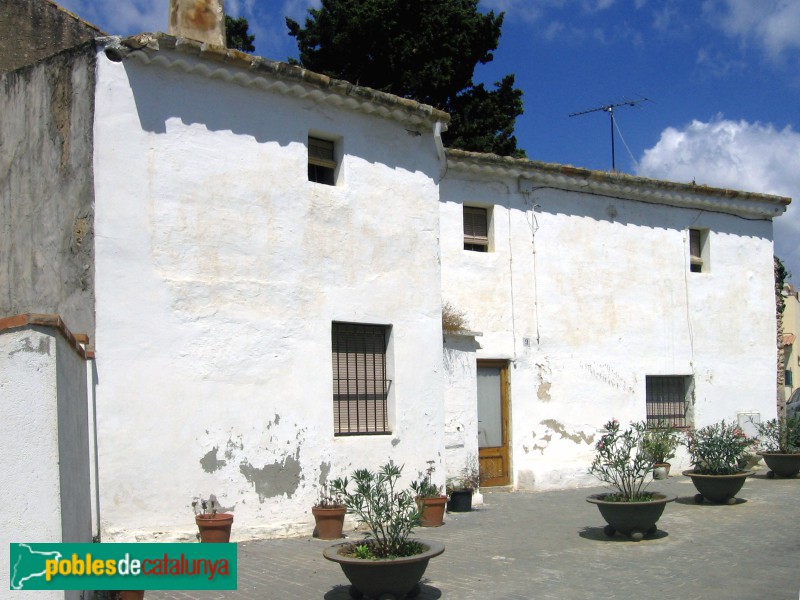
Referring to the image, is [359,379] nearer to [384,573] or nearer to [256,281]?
[256,281]

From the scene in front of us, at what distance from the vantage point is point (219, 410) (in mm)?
9922

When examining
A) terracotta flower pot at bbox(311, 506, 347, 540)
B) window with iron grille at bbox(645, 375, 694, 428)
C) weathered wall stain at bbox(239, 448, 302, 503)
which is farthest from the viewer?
window with iron grille at bbox(645, 375, 694, 428)

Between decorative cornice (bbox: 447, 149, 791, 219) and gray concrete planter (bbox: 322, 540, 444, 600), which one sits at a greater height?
decorative cornice (bbox: 447, 149, 791, 219)

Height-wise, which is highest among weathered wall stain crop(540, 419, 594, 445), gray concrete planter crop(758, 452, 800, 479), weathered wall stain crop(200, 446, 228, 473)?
weathered wall stain crop(200, 446, 228, 473)

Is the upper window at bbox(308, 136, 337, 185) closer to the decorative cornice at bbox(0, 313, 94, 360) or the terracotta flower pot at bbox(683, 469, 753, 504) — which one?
the decorative cornice at bbox(0, 313, 94, 360)

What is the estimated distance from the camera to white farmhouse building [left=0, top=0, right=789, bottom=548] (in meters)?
9.34

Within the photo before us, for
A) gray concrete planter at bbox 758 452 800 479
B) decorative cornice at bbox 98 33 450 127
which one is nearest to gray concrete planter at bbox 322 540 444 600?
decorative cornice at bbox 98 33 450 127

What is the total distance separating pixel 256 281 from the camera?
10.4m

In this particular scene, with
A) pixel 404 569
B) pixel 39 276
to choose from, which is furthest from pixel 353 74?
pixel 404 569

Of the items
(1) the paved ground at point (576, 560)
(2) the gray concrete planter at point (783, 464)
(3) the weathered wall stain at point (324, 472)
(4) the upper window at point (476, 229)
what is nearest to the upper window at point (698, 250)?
(2) the gray concrete planter at point (783, 464)

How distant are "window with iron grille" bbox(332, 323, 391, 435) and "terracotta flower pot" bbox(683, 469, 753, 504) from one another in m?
4.90

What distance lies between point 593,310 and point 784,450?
4.63 metres

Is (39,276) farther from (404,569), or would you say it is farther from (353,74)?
(353,74)

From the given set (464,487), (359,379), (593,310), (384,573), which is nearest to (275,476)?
(359,379)
